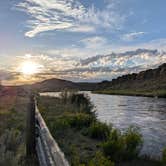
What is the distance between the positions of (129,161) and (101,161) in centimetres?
346

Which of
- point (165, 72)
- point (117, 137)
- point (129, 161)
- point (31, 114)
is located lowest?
point (129, 161)

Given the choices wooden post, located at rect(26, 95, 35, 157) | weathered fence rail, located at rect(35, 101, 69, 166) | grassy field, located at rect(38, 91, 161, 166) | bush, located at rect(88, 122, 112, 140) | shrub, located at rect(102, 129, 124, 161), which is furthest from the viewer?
bush, located at rect(88, 122, 112, 140)

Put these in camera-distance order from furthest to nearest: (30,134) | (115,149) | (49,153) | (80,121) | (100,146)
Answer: (80,121) < (100,146) < (115,149) < (30,134) < (49,153)

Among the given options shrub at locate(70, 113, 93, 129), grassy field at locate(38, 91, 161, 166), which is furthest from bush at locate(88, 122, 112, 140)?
shrub at locate(70, 113, 93, 129)

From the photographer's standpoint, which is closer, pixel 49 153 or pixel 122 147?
pixel 49 153

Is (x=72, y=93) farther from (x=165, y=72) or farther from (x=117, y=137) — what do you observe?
(x=165, y=72)

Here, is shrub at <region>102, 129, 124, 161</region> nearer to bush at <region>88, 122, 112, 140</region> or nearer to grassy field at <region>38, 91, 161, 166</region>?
grassy field at <region>38, 91, 161, 166</region>

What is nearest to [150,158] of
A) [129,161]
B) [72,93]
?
[129,161]

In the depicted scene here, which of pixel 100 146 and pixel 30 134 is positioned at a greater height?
pixel 30 134

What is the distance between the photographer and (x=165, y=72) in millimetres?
162000

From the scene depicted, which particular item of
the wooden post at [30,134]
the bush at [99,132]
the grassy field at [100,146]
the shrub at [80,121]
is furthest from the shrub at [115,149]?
the shrub at [80,121]

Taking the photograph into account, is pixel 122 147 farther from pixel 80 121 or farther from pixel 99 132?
pixel 80 121

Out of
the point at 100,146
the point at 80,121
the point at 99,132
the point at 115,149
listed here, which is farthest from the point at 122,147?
the point at 80,121

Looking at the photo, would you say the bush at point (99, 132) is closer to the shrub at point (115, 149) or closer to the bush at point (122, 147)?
the bush at point (122, 147)
